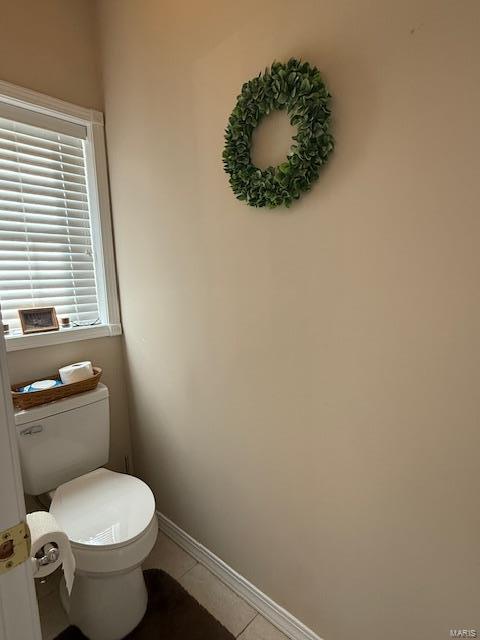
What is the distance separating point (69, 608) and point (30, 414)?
79 cm

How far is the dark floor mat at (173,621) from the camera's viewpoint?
4.18 feet

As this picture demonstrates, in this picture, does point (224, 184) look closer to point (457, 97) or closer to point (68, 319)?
point (457, 97)

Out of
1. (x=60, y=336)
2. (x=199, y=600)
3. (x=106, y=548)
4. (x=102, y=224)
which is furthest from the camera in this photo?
(x=102, y=224)

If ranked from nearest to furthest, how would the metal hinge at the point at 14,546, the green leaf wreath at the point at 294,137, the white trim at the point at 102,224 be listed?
the metal hinge at the point at 14,546, the green leaf wreath at the point at 294,137, the white trim at the point at 102,224

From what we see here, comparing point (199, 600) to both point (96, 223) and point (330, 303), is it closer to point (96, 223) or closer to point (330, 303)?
point (330, 303)

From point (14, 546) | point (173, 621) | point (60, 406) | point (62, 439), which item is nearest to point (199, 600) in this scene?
point (173, 621)

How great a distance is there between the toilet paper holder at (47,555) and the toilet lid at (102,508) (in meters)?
0.41

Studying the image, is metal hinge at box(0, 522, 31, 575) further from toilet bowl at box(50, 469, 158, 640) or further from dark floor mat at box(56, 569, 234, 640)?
dark floor mat at box(56, 569, 234, 640)

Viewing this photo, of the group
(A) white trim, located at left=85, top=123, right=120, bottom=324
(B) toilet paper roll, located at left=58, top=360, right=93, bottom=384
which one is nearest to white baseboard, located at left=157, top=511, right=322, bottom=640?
(B) toilet paper roll, located at left=58, top=360, right=93, bottom=384

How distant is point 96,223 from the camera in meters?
1.77

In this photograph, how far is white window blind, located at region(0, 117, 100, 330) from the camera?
1505 millimetres

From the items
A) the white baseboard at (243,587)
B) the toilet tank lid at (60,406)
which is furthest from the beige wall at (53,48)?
the white baseboard at (243,587)

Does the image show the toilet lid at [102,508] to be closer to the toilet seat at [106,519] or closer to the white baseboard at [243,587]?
the toilet seat at [106,519]

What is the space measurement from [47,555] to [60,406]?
0.81 m
